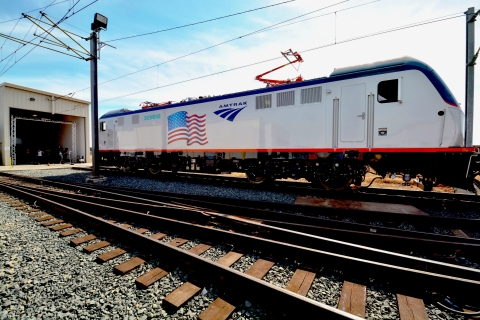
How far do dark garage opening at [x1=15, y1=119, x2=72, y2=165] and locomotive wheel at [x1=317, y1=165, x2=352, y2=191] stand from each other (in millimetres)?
31536

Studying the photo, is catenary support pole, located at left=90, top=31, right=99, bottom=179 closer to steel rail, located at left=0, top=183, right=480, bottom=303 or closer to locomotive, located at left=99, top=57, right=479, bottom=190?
locomotive, located at left=99, top=57, right=479, bottom=190

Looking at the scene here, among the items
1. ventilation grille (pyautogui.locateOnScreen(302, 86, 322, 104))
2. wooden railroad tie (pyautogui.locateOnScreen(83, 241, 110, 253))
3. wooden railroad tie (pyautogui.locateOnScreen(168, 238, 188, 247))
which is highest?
ventilation grille (pyautogui.locateOnScreen(302, 86, 322, 104))

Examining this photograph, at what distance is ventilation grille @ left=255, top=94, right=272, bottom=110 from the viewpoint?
28.8 ft

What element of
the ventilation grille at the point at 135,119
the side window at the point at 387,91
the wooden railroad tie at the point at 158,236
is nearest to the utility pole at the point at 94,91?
the ventilation grille at the point at 135,119

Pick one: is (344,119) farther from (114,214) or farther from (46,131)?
(46,131)

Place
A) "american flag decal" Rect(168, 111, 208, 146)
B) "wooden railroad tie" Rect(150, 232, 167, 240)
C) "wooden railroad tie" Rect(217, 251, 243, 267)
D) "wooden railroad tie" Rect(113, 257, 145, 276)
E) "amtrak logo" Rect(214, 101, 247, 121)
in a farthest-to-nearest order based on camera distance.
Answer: "american flag decal" Rect(168, 111, 208, 146) < "amtrak logo" Rect(214, 101, 247, 121) < "wooden railroad tie" Rect(150, 232, 167, 240) < "wooden railroad tie" Rect(217, 251, 243, 267) < "wooden railroad tie" Rect(113, 257, 145, 276)

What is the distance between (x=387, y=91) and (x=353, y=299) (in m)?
6.16

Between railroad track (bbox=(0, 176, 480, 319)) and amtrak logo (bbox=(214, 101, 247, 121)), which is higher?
amtrak logo (bbox=(214, 101, 247, 121))

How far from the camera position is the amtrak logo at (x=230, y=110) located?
372 inches

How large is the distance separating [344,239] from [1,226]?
6958 millimetres

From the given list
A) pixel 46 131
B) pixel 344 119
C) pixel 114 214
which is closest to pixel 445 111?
pixel 344 119

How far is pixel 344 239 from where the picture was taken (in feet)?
13.4

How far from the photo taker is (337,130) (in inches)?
293

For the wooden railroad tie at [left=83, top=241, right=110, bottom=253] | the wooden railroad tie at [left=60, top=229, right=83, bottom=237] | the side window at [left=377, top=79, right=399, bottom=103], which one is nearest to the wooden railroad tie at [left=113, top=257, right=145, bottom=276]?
the wooden railroad tie at [left=83, top=241, right=110, bottom=253]
